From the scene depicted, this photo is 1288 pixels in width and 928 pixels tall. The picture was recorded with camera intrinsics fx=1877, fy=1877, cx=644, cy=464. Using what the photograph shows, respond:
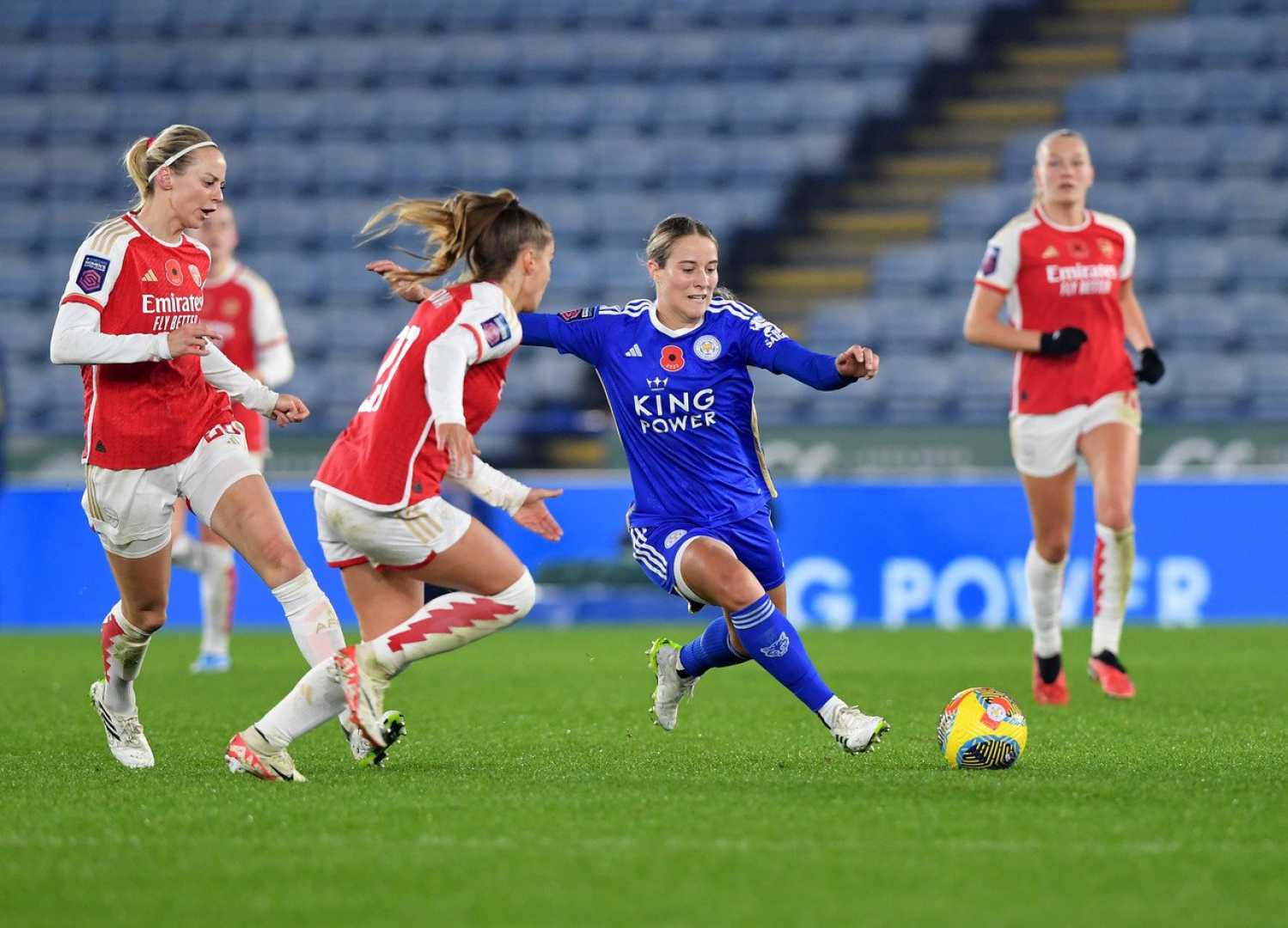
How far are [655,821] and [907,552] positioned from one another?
8386 mm

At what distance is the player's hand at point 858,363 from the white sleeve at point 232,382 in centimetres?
175

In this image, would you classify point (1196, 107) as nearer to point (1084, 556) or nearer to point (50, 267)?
point (1084, 556)

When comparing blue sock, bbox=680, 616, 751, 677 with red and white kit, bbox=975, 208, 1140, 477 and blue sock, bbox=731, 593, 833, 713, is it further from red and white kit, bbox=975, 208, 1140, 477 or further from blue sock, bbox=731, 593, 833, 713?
red and white kit, bbox=975, 208, 1140, 477

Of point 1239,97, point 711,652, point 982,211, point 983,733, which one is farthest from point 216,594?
point 1239,97

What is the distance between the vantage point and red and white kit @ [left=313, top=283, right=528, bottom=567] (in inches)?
206

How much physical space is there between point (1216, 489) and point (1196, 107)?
624cm

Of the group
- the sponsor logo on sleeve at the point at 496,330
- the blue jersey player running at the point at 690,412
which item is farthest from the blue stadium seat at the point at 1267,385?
the sponsor logo on sleeve at the point at 496,330

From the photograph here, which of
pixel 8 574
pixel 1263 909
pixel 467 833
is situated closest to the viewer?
pixel 1263 909

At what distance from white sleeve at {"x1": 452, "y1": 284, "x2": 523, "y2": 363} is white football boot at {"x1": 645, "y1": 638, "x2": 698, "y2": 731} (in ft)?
5.35

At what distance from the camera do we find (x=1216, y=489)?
12.3m

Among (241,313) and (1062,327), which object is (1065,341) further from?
(241,313)

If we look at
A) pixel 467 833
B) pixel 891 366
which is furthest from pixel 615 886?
pixel 891 366

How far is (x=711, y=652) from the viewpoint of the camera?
6398 millimetres

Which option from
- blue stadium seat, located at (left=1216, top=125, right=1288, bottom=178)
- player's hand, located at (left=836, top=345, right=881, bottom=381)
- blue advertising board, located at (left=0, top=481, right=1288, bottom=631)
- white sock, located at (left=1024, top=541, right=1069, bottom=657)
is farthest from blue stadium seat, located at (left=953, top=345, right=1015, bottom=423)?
player's hand, located at (left=836, top=345, right=881, bottom=381)
